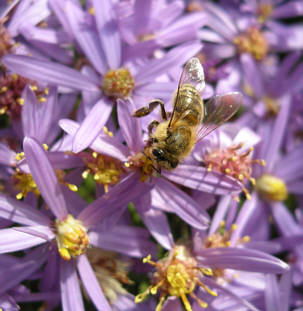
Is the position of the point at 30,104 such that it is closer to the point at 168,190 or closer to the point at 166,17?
the point at 168,190

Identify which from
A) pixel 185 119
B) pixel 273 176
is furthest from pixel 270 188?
pixel 185 119

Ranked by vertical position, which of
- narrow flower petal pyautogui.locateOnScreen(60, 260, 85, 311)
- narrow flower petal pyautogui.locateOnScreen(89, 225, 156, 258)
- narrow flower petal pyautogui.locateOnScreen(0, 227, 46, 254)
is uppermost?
narrow flower petal pyautogui.locateOnScreen(0, 227, 46, 254)

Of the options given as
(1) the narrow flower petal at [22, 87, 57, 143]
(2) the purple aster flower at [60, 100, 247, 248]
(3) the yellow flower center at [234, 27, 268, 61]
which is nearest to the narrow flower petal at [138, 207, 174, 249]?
(2) the purple aster flower at [60, 100, 247, 248]

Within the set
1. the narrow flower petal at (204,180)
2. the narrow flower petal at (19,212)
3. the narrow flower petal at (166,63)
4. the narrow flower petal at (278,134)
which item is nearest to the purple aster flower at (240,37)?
the narrow flower petal at (278,134)

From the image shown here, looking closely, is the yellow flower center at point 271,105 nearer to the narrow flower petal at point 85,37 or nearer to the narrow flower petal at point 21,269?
the narrow flower petal at point 85,37

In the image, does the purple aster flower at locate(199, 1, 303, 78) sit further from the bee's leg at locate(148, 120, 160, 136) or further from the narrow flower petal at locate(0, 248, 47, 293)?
the narrow flower petal at locate(0, 248, 47, 293)

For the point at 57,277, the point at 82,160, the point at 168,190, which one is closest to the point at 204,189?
the point at 168,190

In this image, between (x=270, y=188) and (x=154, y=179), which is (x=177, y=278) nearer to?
(x=154, y=179)
